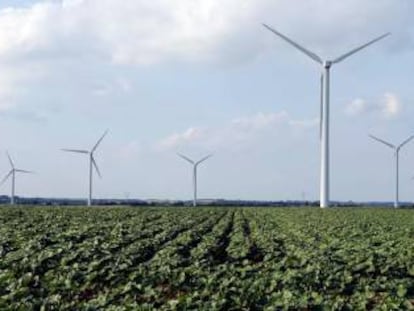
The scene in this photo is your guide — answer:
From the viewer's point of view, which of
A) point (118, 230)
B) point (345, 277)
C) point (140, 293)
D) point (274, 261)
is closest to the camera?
point (140, 293)

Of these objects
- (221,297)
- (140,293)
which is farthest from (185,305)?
(140,293)

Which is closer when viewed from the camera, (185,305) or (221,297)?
(185,305)

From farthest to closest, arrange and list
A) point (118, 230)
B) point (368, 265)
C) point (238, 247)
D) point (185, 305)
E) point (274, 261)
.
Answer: point (118, 230) → point (238, 247) → point (274, 261) → point (368, 265) → point (185, 305)

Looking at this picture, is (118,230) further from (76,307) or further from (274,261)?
(76,307)

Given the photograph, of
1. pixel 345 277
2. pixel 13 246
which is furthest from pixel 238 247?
pixel 345 277

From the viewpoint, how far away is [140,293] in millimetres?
12945

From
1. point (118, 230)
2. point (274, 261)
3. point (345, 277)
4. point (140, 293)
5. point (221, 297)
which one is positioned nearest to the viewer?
point (221, 297)

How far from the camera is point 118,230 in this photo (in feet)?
104

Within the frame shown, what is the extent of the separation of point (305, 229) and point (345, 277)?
18.3 meters

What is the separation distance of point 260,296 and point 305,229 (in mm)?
21487

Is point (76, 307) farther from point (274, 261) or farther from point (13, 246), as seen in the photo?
point (13, 246)

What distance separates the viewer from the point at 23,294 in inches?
479

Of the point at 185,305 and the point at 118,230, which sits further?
the point at 118,230

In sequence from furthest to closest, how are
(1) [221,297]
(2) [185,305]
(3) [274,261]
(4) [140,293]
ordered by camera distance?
(3) [274,261]
(4) [140,293]
(1) [221,297]
(2) [185,305]
